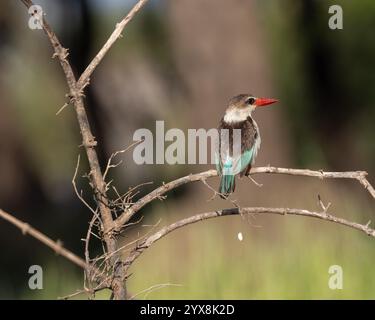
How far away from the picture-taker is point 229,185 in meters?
3.99

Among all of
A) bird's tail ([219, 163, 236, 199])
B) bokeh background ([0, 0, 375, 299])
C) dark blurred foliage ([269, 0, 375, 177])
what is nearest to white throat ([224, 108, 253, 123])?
bird's tail ([219, 163, 236, 199])

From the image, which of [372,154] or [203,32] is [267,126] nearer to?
[203,32]

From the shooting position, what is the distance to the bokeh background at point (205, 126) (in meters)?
5.23

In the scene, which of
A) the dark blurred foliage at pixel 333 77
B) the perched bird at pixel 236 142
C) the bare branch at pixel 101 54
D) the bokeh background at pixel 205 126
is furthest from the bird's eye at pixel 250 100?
the dark blurred foliage at pixel 333 77

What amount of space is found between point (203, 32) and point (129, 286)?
3343 mm

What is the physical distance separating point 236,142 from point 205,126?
3.68 meters

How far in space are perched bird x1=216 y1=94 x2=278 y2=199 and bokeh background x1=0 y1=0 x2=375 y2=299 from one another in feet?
3.38

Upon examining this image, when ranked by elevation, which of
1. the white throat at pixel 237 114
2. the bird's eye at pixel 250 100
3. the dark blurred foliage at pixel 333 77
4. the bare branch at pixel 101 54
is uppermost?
the dark blurred foliage at pixel 333 77

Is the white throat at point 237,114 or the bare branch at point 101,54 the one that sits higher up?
the white throat at point 237,114

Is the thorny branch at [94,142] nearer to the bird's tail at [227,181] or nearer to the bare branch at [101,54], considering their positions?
the bare branch at [101,54]

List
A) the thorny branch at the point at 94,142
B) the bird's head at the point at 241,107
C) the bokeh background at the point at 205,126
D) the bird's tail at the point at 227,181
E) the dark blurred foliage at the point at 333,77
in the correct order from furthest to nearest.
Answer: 1. the dark blurred foliage at the point at 333,77
2. the bokeh background at the point at 205,126
3. the bird's head at the point at 241,107
4. the bird's tail at the point at 227,181
5. the thorny branch at the point at 94,142

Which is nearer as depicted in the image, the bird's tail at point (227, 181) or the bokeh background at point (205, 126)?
the bird's tail at point (227, 181)

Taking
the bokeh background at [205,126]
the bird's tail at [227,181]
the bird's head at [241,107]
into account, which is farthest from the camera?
the bokeh background at [205,126]

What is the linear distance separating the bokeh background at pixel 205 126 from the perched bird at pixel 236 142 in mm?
1029
